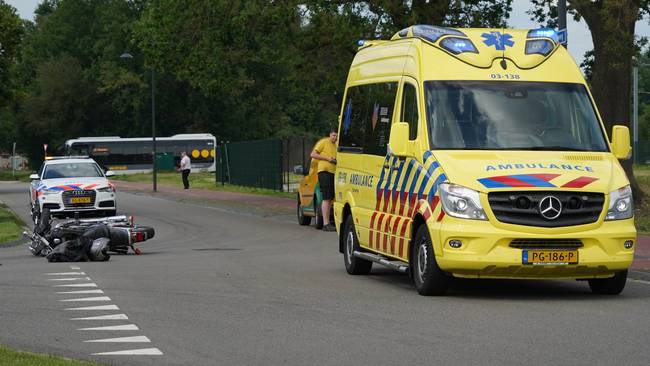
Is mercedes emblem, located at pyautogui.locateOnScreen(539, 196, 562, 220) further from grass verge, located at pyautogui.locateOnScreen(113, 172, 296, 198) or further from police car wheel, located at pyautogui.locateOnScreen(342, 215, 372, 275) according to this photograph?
grass verge, located at pyautogui.locateOnScreen(113, 172, 296, 198)

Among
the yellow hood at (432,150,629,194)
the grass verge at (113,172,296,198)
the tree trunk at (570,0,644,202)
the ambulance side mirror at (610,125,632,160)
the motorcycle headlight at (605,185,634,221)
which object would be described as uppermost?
the tree trunk at (570,0,644,202)

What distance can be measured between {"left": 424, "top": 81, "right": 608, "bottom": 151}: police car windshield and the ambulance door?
3.03 feet

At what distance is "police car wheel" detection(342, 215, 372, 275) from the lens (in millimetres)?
17156

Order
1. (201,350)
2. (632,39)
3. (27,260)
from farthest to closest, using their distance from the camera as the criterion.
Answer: (632,39) → (27,260) → (201,350)

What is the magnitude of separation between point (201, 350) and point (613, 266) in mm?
5168

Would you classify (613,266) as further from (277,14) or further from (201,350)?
(277,14)

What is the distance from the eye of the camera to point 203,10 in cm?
3894

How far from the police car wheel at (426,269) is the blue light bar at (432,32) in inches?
87.8

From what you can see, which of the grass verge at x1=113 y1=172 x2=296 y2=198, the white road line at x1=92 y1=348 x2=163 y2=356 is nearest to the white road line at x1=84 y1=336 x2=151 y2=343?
the white road line at x1=92 y1=348 x2=163 y2=356

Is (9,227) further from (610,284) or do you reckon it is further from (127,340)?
(127,340)

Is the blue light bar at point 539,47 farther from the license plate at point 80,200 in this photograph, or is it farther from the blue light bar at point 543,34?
the license plate at point 80,200

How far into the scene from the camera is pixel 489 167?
1359 cm

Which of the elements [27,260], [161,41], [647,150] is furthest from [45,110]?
[27,260]

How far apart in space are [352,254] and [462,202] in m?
4.05
